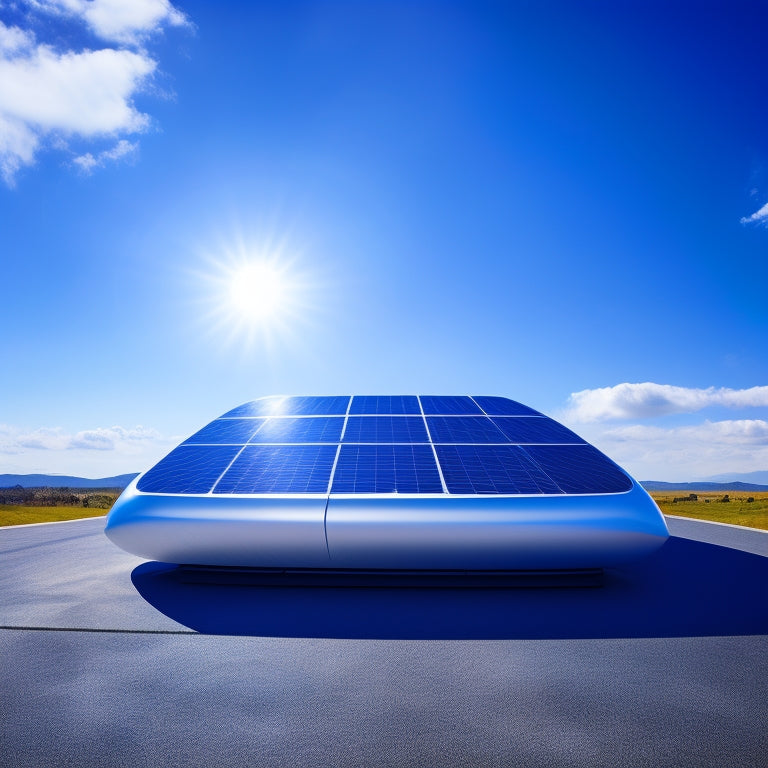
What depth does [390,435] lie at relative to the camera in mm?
11570

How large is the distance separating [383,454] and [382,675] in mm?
5296

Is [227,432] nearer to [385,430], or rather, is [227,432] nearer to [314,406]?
[314,406]

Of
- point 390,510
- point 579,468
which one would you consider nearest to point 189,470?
point 390,510

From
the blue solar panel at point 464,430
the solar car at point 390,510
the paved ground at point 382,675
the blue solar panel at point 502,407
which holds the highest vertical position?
the blue solar panel at point 502,407

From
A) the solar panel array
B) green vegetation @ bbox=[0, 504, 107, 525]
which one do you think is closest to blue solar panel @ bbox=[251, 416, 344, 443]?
the solar panel array

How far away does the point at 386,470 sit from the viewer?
9766 mm

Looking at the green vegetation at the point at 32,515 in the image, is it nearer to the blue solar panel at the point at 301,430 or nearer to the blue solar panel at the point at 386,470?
the blue solar panel at the point at 301,430

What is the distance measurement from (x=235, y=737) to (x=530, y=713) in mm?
2506

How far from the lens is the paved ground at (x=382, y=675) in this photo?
4090mm

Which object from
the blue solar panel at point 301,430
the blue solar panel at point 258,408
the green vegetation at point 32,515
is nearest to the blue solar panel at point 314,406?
the blue solar panel at point 258,408

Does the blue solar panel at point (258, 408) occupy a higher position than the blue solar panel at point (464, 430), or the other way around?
the blue solar panel at point (258, 408)

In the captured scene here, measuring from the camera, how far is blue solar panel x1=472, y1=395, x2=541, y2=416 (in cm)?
1369

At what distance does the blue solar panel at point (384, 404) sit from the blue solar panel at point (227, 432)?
2507 mm

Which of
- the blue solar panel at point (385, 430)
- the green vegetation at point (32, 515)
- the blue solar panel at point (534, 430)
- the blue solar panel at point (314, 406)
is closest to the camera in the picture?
the blue solar panel at point (385, 430)
